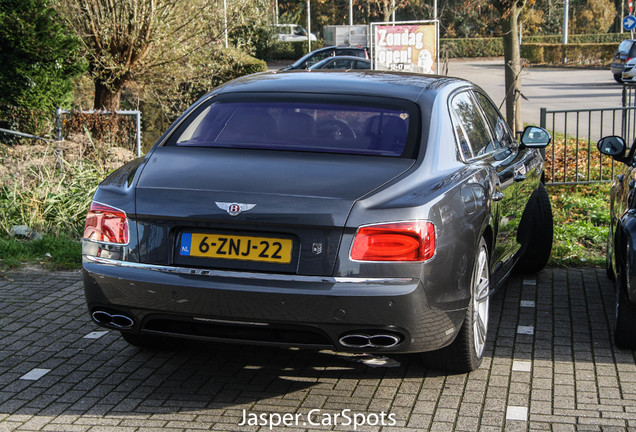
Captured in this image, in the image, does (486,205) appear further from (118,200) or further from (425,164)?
(118,200)

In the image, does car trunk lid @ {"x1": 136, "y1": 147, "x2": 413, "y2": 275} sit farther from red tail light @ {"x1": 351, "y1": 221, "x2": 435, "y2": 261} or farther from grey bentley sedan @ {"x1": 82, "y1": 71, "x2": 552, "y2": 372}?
red tail light @ {"x1": 351, "y1": 221, "x2": 435, "y2": 261}

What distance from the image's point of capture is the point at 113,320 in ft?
13.9

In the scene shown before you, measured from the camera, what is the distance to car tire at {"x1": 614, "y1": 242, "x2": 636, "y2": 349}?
197 inches

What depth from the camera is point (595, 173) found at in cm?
1158

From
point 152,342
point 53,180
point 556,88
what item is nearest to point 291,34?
point 556,88

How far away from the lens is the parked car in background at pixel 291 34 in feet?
213

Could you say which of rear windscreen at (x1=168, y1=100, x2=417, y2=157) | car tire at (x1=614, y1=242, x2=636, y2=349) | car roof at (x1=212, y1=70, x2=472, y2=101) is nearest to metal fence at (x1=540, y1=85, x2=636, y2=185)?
car tire at (x1=614, y1=242, x2=636, y2=349)

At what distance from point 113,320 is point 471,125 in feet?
8.14

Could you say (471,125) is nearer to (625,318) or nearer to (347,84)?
(347,84)

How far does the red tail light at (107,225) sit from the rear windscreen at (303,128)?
713 millimetres

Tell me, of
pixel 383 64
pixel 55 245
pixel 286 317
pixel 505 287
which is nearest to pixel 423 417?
pixel 286 317

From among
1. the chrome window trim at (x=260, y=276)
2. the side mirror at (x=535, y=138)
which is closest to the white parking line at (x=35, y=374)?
the chrome window trim at (x=260, y=276)

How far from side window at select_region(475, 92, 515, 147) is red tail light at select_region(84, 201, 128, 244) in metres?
2.83

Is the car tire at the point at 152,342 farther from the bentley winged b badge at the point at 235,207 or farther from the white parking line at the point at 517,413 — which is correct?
the white parking line at the point at 517,413
